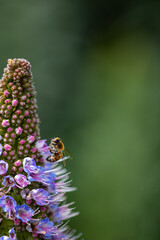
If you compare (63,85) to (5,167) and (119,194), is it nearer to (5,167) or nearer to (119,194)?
(119,194)

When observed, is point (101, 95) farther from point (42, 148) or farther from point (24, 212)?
point (24, 212)

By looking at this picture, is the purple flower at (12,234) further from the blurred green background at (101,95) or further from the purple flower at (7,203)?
the blurred green background at (101,95)

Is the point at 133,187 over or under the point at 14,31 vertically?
under

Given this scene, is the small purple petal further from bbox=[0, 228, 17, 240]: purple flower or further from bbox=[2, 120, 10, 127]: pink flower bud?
bbox=[2, 120, 10, 127]: pink flower bud

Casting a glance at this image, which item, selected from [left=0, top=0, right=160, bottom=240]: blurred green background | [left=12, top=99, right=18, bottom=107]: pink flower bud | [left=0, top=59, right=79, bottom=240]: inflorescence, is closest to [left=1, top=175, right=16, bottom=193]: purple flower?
[left=0, top=59, right=79, bottom=240]: inflorescence

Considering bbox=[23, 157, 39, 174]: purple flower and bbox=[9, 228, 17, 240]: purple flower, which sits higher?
bbox=[23, 157, 39, 174]: purple flower

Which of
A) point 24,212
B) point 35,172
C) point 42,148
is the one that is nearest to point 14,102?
point 42,148

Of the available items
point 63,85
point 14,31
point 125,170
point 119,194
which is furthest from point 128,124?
point 14,31
